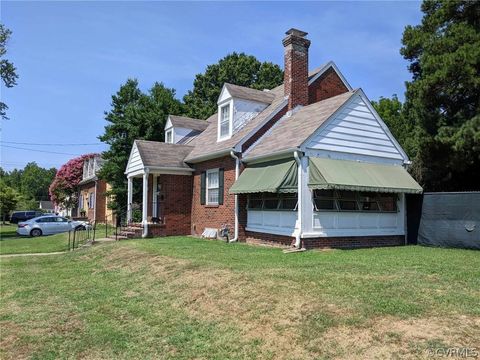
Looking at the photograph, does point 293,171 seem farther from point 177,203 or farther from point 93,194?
point 93,194

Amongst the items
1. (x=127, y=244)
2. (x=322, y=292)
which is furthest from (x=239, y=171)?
(x=322, y=292)

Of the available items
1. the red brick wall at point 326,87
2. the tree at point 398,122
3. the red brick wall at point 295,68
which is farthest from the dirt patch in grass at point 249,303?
the tree at point 398,122

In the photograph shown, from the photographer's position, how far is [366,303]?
263 inches

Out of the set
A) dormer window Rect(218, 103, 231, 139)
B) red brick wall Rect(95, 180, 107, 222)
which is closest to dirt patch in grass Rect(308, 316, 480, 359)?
dormer window Rect(218, 103, 231, 139)

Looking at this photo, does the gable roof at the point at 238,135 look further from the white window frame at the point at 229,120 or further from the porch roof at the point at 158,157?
the porch roof at the point at 158,157

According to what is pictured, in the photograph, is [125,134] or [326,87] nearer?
[326,87]

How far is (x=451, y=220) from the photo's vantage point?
48.2 ft

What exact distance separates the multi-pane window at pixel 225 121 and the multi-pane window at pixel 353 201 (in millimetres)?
6129

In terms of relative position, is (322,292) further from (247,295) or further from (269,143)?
(269,143)

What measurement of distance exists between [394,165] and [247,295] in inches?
410

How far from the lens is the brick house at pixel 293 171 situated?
549 inches

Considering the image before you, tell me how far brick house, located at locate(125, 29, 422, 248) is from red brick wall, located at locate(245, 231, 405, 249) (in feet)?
0.11

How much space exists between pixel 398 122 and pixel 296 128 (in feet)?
69.7

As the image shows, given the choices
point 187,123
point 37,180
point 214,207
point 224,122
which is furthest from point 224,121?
point 37,180
